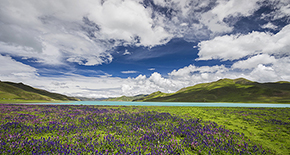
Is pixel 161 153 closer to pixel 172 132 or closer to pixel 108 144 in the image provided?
pixel 108 144

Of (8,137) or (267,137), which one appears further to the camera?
(267,137)

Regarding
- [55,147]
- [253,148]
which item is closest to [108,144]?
[55,147]

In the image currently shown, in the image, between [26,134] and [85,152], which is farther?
[26,134]

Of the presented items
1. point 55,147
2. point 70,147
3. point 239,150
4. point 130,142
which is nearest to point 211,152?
point 239,150

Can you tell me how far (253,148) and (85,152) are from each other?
12.8 meters

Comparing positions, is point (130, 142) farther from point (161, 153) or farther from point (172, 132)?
point (172, 132)

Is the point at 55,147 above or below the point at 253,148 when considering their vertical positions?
above

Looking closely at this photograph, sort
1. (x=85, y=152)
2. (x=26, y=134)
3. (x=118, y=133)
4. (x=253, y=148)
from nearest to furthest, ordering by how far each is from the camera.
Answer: (x=85, y=152), (x=253, y=148), (x=26, y=134), (x=118, y=133)

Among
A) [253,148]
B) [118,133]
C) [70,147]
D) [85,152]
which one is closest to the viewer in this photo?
[85,152]

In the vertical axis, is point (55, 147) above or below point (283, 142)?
above

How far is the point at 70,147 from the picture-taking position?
9.12m

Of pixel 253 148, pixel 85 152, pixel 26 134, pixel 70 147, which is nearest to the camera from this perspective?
pixel 85 152

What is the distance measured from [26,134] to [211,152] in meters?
15.8

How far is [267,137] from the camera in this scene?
12.8 m
